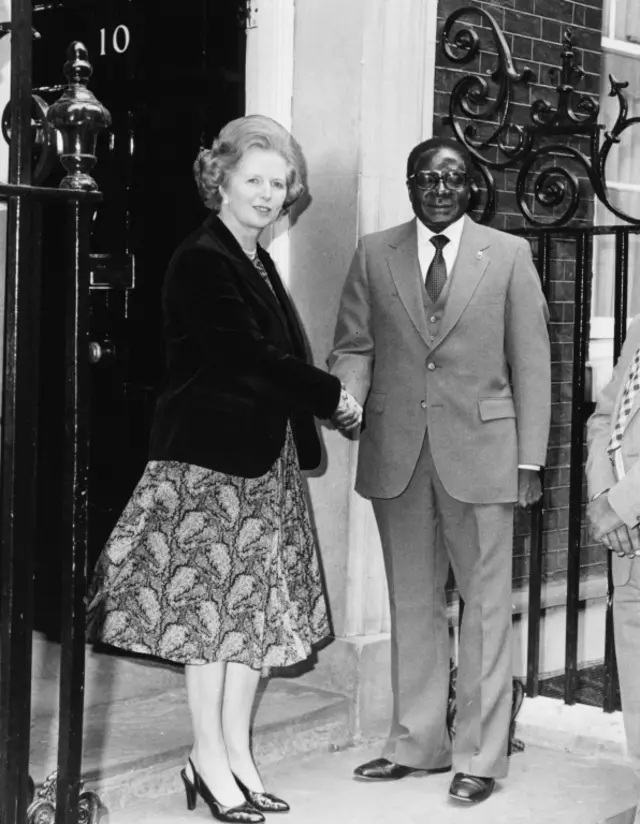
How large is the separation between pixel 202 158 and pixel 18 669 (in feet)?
5.92

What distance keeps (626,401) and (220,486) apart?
47.5 inches

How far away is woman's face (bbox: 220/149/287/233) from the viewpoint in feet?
13.1

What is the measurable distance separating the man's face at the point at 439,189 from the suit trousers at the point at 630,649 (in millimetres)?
1230

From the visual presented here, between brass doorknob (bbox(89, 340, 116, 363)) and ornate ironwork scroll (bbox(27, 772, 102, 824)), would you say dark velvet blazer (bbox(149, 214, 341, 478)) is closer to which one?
ornate ironwork scroll (bbox(27, 772, 102, 824))

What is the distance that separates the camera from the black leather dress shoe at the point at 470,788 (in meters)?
4.29

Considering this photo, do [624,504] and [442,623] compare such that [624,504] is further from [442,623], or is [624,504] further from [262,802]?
[262,802]

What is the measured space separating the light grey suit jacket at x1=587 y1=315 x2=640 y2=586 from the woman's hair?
3.73ft

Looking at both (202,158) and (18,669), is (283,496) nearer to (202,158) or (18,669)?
(202,158)

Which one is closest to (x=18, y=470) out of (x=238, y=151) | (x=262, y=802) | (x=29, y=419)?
(x=29, y=419)

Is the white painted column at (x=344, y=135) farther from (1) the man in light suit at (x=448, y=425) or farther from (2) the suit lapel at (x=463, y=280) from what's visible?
→ (2) the suit lapel at (x=463, y=280)

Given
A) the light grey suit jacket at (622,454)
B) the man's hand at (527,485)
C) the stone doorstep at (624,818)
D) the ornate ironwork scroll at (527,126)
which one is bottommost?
the stone doorstep at (624,818)

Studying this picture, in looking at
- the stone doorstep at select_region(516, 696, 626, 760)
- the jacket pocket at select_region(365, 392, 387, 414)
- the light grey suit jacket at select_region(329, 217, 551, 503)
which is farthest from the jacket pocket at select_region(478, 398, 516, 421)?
the stone doorstep at select_region(516, 696, 626, 760)

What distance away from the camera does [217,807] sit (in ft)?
13.1

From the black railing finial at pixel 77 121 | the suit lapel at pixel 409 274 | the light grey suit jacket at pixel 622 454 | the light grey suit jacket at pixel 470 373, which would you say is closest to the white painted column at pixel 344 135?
the suit lapel at pixel 409 274
